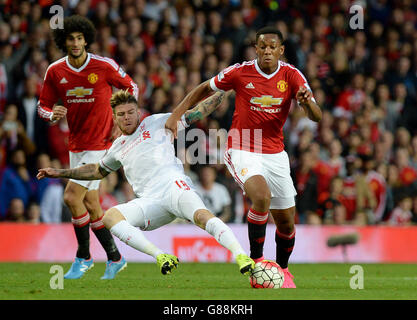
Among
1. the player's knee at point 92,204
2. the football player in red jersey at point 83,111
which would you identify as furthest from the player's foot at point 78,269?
the player's knee at point 92,204

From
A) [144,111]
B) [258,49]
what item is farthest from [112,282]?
[144,111]

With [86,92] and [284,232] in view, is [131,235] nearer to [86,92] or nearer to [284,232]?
[284,232]

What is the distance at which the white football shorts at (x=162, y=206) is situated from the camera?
8.02 m

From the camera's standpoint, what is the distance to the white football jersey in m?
8.34

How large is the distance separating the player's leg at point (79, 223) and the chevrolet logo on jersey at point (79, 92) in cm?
99

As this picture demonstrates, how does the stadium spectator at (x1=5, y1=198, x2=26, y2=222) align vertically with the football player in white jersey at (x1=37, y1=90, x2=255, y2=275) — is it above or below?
below

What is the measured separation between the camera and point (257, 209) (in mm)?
8250

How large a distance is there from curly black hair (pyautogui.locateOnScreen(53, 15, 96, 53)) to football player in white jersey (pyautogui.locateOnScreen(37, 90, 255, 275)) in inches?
58.3

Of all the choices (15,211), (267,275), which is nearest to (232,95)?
(15,211)

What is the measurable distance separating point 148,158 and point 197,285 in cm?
140

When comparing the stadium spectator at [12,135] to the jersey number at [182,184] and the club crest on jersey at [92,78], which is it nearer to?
the club crest on jersey at [92,78]

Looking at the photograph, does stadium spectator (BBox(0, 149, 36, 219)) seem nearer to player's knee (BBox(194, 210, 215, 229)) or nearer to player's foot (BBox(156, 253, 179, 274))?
player's knee (BBox(194, 210, 215, 229))

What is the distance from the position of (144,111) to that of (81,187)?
4.60 m
